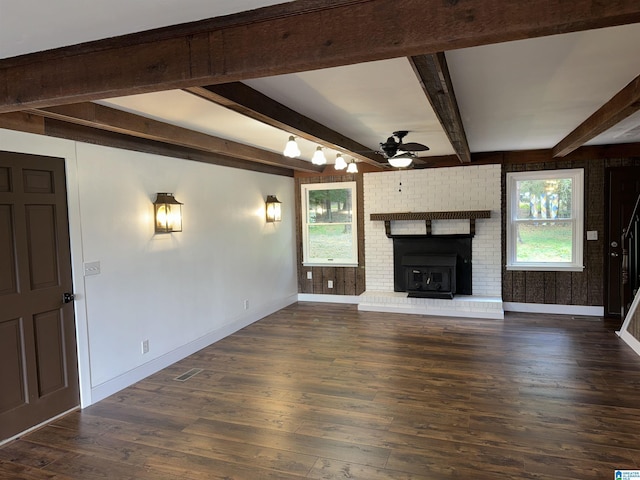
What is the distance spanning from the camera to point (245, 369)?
4.25 m

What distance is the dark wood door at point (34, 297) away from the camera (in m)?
2.99

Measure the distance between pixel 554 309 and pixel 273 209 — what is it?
4331 mm

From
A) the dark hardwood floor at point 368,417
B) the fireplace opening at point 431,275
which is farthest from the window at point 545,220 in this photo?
the dark hardwood floor at point 368,417

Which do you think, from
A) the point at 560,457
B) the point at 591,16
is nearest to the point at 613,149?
the point at 560,457

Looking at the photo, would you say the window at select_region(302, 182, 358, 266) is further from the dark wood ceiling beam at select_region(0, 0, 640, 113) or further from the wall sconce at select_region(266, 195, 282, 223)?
the dark wood ceiling beam at select_region(0, 0, 640, 113)

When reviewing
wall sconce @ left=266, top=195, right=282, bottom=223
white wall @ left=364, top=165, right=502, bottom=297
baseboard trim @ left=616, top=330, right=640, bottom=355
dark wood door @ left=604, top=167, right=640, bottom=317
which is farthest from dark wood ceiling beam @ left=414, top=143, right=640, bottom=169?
baseboard trim @ left=616, top=330, right=640, bottom=355

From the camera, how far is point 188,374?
416cm

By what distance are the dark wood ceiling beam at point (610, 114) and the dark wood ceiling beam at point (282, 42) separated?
5.98 feet

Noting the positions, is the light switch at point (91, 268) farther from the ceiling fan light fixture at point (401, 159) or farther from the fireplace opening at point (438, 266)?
the fireplace opening at point (438, 266)

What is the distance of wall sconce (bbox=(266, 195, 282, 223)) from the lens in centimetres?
637

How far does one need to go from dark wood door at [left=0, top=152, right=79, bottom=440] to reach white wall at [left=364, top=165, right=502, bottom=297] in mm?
4581

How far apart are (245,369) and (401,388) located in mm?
1550

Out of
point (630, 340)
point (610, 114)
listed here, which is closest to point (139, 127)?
point (610, 114)

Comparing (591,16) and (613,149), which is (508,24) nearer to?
(591,16)
